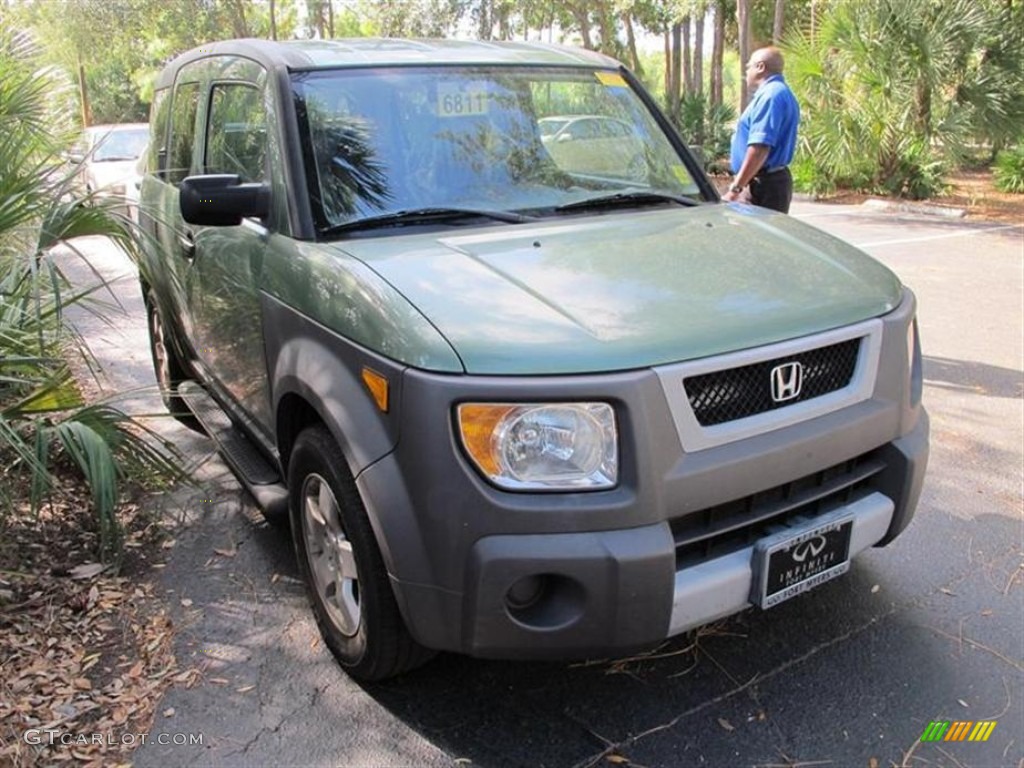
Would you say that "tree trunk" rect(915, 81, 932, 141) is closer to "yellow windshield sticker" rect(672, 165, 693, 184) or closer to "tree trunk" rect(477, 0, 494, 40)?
"yellow windshield sticker" rect(672, 165, 693, 184)

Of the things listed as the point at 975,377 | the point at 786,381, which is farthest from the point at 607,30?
the point at 786,381

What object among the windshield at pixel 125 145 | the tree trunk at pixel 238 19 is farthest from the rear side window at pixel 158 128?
the tree trunk at pixel 238 19

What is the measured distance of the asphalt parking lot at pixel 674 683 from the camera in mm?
2537

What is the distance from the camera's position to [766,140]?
18.1 feet

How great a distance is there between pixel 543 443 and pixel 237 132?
2.24 m

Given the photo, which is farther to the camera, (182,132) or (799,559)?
(182,132)

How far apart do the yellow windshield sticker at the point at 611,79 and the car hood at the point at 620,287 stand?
97 cm

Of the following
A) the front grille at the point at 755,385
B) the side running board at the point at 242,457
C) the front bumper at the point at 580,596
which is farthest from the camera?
the side running board at the point at 242,457

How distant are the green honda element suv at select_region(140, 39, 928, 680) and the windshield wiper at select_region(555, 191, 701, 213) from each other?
13 millimetres

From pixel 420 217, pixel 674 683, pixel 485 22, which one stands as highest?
pixel 485 22

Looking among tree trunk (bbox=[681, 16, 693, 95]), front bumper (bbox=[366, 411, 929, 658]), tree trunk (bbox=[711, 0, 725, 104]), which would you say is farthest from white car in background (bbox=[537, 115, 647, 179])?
tree trunk (bbox=[681, 16, 693, 95])

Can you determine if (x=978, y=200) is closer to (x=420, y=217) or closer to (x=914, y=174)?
(x=914, y=174)

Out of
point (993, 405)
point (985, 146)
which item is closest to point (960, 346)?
point (993, 405)

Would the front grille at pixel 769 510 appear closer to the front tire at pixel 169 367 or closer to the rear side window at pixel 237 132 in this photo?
the rear side window at pixel 237 132
